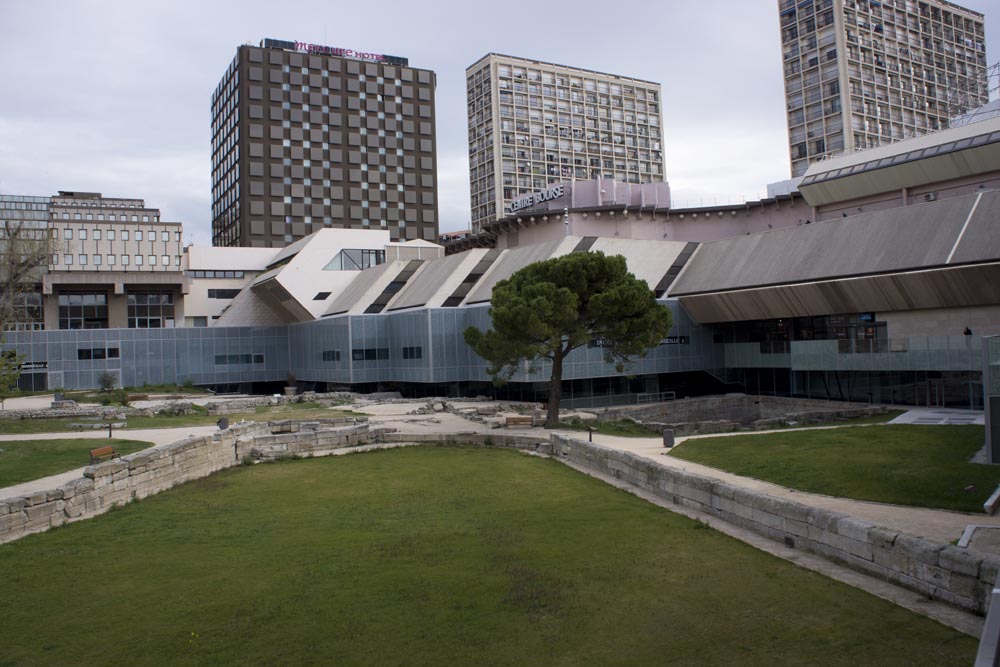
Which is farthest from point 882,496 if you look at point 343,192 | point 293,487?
point 343,192

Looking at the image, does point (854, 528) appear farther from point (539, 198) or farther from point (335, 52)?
point (335, 52)

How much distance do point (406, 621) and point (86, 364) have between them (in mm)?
69781

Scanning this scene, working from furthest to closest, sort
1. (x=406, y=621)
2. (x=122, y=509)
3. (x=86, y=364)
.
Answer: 1. (x=86, y=364)
2. (x=122, y=509)
3. (x=406, y=621)

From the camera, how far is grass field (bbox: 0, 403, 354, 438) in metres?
34.2

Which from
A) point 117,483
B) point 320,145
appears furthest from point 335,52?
point 117,483

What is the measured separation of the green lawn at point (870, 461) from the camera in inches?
628

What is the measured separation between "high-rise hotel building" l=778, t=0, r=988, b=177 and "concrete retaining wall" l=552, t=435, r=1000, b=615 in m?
86.5

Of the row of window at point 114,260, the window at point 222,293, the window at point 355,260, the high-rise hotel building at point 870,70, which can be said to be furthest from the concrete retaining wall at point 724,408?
the window at point 222,293

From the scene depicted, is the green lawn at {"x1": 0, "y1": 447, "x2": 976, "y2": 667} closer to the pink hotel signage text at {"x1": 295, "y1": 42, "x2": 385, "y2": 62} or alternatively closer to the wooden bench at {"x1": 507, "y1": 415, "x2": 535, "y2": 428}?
the wooden bench at {"x1": 507, "y1": 415, "x2": 535, "y2": 428}

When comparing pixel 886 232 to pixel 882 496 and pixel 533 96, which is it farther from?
pixel 533 96

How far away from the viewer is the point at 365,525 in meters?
16.2

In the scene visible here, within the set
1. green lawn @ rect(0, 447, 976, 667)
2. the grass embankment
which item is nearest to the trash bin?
green lawn @ rect(0, 447, 976, 667)

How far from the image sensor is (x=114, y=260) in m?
73.8

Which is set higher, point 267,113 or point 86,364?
point 267,113
